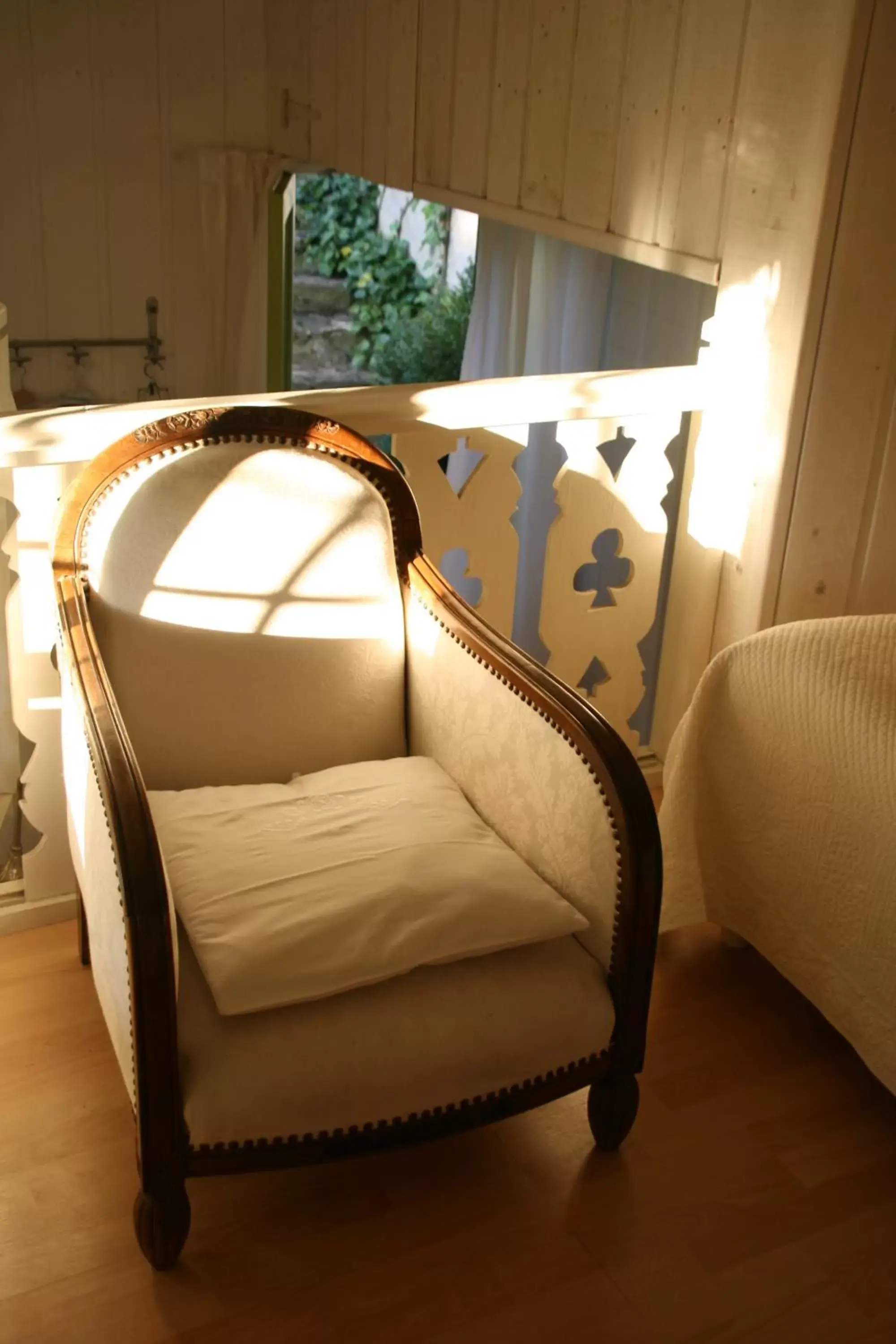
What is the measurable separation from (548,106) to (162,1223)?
8.33 feet

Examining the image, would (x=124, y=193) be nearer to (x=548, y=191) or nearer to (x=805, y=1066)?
(x=548, y=191)

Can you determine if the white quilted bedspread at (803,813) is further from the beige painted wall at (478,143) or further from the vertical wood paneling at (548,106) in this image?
the vertical wood paneling at (548,106)

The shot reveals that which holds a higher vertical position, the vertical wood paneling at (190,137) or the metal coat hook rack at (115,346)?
the vertical wood paneling at (190,137)

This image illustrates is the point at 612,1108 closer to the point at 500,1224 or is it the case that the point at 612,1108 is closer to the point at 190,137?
the point at 500,1224

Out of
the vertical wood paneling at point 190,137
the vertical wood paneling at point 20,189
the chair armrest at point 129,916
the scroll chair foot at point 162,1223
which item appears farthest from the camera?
the vertical wood paneling at point 190,137

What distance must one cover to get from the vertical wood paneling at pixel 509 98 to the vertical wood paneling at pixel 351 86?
0.79 metres

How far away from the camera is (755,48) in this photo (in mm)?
2301

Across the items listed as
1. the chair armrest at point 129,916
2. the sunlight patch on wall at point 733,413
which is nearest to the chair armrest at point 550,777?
the chair armrest at point 129,916

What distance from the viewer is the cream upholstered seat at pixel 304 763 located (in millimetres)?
1470

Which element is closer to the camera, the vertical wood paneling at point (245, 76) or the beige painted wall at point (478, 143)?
the beige painted wall at point (478, 143)

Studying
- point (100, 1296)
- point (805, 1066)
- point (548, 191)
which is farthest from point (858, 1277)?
point (548, 191)

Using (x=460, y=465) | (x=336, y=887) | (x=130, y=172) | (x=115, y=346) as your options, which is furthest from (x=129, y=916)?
(x=130, y=172)

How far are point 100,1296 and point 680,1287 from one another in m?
0.73

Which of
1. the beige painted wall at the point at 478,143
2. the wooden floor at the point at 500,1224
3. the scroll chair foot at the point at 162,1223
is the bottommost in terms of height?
the wooden floor at the point at 500,1224
